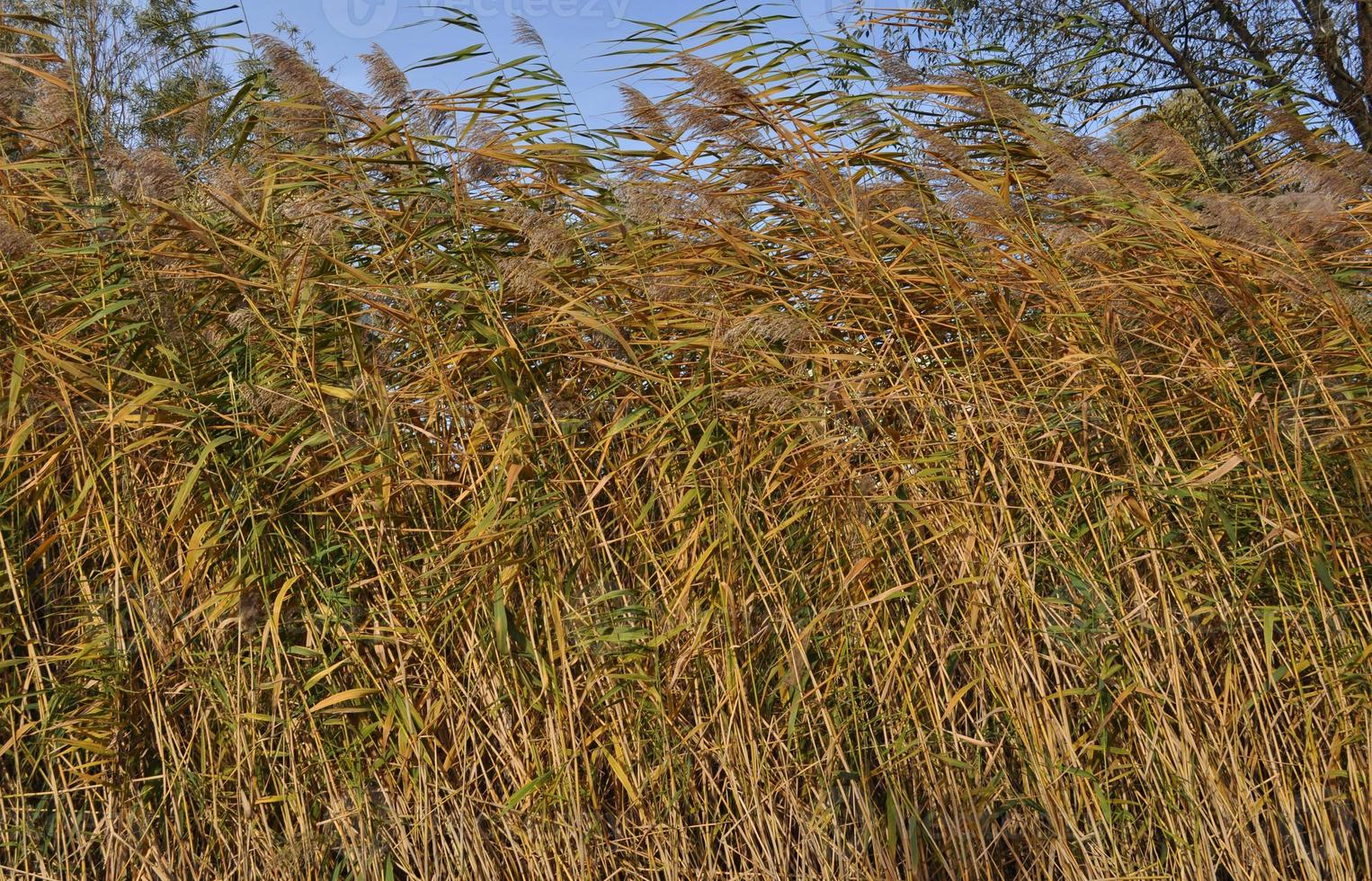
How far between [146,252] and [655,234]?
1.18m

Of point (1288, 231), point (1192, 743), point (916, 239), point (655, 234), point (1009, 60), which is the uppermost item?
point (1009, 60)

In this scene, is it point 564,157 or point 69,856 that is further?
point 564,157

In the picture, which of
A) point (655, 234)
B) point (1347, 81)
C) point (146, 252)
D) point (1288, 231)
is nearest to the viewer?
point (146, 252)

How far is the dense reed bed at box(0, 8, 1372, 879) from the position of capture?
1.99 metres

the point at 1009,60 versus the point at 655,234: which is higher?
the point at 1009,60

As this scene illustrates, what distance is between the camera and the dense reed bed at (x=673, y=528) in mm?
1986

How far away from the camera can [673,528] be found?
219 centimetres

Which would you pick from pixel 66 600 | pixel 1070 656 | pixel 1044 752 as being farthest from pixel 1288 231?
pixel 66 600

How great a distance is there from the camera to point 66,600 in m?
2.29

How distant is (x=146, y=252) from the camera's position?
2.25 meters

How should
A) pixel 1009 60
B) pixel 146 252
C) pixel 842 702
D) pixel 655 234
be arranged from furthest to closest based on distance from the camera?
1. pixel 1009 60
2. pixel 655 234
3. pixel 146 252
4. pixel 842 702

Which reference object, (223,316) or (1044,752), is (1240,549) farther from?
(223,316)

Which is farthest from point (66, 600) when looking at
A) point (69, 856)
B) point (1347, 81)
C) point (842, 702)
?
point (1347, 81)

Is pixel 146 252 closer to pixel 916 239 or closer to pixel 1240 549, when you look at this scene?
pixel 916 239
